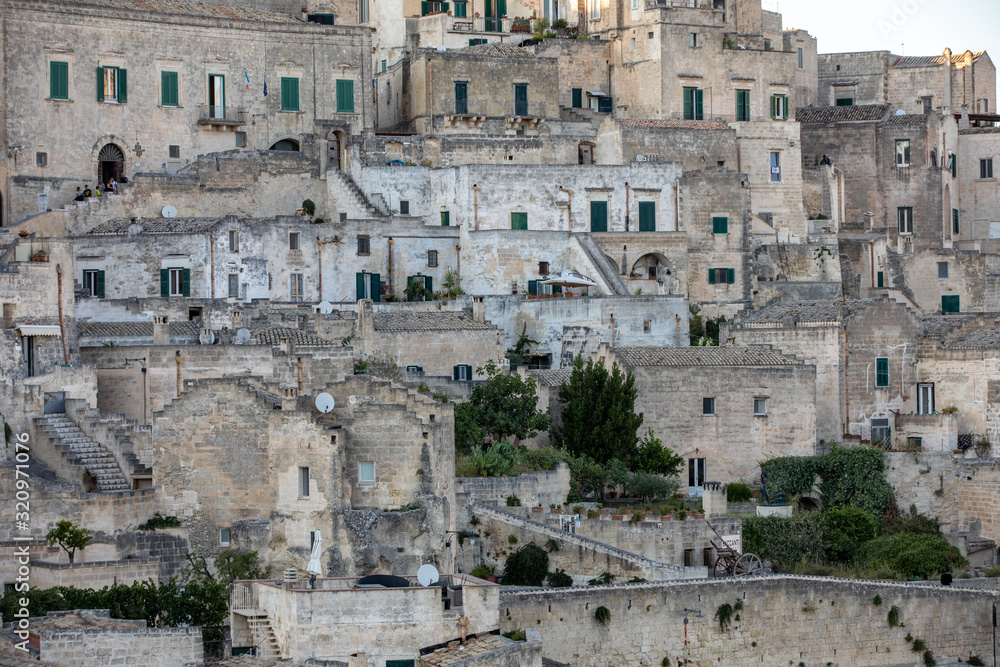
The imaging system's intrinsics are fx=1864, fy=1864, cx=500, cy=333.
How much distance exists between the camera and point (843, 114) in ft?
212

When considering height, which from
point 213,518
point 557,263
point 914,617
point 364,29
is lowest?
point 914,617

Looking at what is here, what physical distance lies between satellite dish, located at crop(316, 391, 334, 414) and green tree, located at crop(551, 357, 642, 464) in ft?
37.0

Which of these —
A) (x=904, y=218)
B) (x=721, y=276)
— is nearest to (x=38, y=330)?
(x=721, y=276)

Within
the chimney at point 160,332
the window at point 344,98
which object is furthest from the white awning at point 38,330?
the window at point 344,98

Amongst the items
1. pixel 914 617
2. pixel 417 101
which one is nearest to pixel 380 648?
pixel 914 617

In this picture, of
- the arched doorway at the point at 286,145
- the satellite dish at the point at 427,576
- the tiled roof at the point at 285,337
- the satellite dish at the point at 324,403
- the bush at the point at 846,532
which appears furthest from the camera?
the arched doorway at the point at 286,145

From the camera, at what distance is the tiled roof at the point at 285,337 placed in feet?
143

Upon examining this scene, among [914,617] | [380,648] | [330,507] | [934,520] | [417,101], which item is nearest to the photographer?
[380,648]

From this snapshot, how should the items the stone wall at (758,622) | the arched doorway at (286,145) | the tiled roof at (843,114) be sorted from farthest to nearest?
the tiled roof at (843,114) → the arched doorway at (286,145) → the stone wall at (758,622)

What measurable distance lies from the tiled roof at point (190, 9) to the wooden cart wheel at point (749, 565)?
1005 inches

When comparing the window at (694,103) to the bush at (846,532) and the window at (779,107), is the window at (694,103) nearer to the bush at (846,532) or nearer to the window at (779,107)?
the window at (779,107)

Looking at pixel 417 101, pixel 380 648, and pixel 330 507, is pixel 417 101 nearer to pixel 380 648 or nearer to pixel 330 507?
pixel 330 507

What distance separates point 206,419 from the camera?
115 ft

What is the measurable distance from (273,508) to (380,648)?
4616mm
